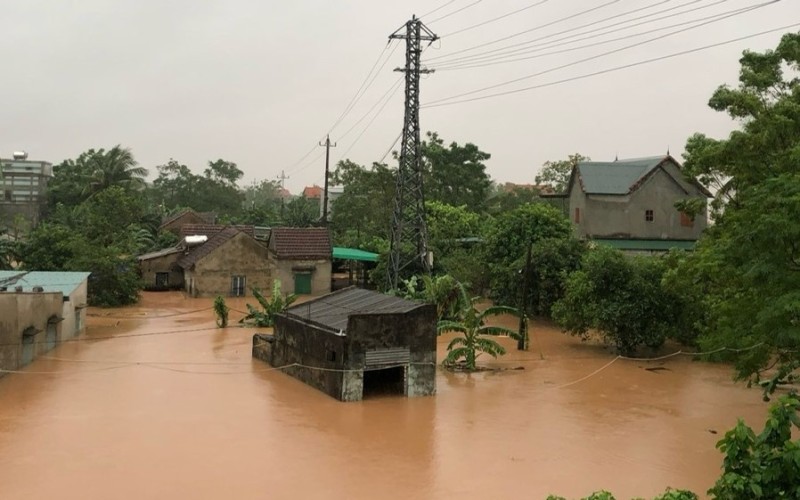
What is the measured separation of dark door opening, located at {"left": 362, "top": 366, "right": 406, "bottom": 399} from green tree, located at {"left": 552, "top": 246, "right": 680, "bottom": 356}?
725 cm

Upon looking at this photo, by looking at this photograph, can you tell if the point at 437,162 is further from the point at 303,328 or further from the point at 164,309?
the point at 303,328

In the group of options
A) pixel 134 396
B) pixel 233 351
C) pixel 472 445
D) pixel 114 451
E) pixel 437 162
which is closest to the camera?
pixel 114 451

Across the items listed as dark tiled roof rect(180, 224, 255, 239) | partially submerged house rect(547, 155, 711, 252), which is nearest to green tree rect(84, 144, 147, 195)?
dark tiled roof rect(180, 224, 255, 239)

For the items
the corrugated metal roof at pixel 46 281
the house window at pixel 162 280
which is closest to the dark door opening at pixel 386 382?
the corrugated metal roof at pixel 46 281

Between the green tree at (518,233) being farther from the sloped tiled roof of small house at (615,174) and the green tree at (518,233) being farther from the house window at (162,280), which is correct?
the house window at (162,280)

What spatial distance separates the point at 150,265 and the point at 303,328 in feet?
78.9

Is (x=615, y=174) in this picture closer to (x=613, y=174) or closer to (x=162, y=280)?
(x=613, y=174)

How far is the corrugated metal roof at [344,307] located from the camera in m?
19.1

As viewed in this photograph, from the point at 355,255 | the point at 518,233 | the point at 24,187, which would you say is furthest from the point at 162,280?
the point at 24,187

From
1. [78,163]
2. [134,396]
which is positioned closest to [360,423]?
[134,396]

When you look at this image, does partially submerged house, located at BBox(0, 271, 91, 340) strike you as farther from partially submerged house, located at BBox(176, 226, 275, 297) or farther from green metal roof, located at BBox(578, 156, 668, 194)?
green metal roof, located at BBox(578, 156, 668, 194)

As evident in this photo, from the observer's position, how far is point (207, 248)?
3938cm

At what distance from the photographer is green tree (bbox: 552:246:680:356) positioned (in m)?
23.2

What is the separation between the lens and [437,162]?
54.2 m
